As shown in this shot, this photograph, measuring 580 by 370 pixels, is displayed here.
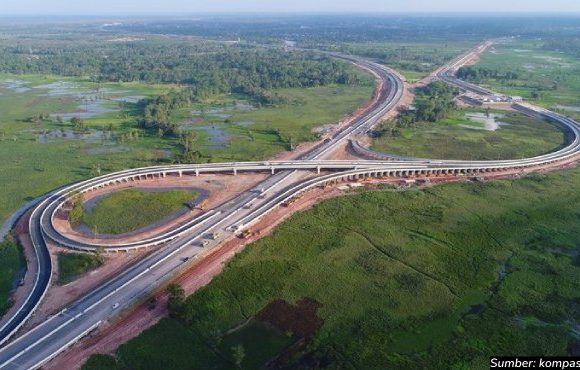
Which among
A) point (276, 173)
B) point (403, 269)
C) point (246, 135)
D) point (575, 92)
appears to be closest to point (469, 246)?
point (403, 269)

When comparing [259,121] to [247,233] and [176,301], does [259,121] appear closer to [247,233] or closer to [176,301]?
[247,233]

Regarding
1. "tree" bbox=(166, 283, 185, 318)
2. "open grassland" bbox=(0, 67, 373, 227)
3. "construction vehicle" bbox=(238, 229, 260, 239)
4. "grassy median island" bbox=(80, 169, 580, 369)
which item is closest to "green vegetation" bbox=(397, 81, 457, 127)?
"open grassland" bbox=(0, 67, 373, 227)

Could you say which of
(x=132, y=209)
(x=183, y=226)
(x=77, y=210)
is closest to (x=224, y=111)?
(x=132, y=209)

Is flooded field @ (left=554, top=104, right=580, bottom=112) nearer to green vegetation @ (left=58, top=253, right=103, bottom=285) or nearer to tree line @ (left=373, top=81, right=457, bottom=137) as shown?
tree line @ (left=373, top=81, right=457, bottom=137)

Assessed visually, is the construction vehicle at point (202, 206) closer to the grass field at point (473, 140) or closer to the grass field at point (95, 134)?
the grass field at point (95, 134)

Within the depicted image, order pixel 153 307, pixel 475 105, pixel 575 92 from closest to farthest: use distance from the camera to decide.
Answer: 1. pixel 153 307
2. pixel 475 105
3. pixel 575 92

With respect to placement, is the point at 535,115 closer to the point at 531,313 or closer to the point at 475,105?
the point at 475,105
